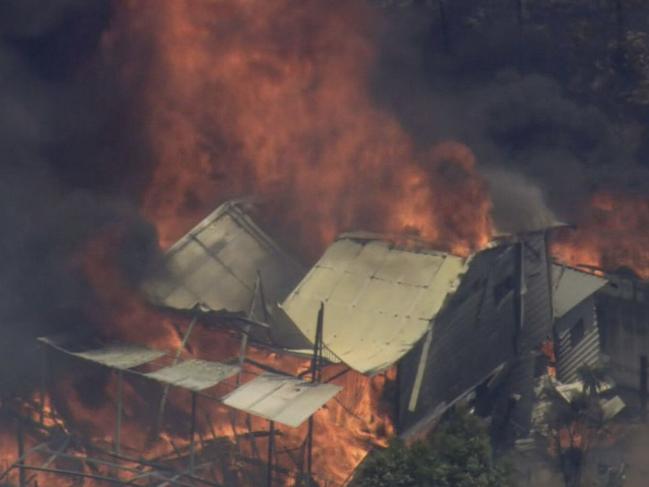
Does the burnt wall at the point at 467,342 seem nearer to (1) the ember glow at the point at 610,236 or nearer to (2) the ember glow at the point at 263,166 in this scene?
(2) the ember glow at the point at 263,166

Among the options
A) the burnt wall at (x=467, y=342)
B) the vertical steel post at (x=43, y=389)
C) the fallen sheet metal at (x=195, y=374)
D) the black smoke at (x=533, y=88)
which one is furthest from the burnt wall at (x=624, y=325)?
the vertical steel post at (x=43, y=389)

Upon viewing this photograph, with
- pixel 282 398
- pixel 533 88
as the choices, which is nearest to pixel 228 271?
pixel 282 398

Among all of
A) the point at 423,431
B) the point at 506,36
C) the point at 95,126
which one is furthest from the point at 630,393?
the point at 95,126

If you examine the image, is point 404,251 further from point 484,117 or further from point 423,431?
point 484,117

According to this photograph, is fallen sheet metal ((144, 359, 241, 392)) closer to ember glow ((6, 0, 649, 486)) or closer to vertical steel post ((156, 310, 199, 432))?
vertical steel post ((156, 310, 199, 432))

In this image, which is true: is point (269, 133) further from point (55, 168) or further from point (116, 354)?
point (116, 354)

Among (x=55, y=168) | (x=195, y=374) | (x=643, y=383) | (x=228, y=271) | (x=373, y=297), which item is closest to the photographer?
(x=195, y=374)

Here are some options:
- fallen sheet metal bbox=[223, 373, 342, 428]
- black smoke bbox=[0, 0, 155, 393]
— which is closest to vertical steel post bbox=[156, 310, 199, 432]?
fallen sheet metal bbox=[223, 373, 342, 428]
